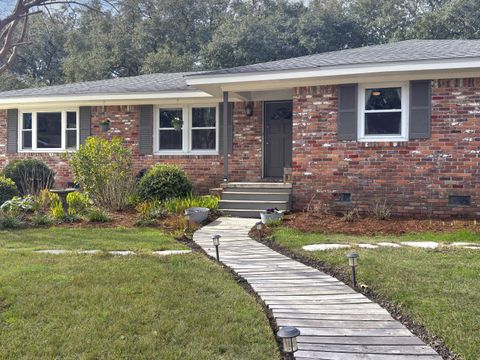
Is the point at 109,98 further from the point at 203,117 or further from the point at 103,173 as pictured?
the point at 103,173

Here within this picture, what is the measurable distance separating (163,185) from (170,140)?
3213mm

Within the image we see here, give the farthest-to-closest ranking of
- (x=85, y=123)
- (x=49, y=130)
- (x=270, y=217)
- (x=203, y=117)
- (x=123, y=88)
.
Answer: (x=49, y=130), (x=85, y=123), (x=123, y=88), (x=203, y=117), (x=270, y=217)

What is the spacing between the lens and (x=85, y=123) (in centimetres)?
1398

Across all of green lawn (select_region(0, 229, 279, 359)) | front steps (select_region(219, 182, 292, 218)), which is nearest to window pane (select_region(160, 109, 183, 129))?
front steps (select_region(219, 182, 292, 218))

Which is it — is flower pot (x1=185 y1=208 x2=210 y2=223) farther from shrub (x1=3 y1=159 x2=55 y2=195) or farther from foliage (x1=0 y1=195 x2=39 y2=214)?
shrub (x1=3 y1=159 x2=55 y2=195)

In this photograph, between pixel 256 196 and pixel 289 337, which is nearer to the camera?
pixel 289 337

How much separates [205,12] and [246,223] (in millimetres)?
25056

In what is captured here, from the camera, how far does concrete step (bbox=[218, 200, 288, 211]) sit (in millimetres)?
10133

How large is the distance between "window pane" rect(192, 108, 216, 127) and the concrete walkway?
23.9 feet

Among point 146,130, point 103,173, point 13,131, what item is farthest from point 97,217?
point 13,131

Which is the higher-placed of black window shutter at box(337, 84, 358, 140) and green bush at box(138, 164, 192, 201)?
black window shutter at box(337, 84, 358, 140)

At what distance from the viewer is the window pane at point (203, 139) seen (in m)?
13.2

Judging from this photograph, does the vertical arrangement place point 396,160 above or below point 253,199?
above

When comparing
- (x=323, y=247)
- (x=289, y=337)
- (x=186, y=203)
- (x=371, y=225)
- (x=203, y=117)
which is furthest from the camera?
(x=203, y=117)
